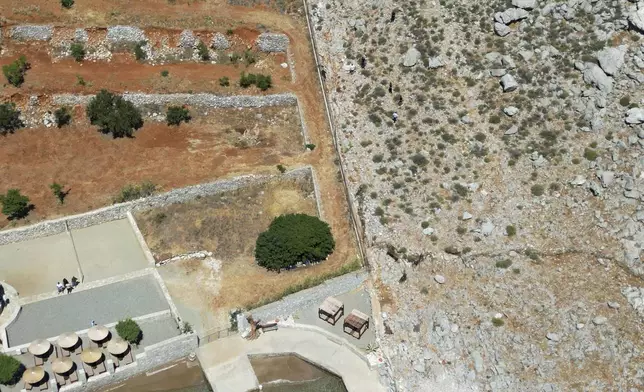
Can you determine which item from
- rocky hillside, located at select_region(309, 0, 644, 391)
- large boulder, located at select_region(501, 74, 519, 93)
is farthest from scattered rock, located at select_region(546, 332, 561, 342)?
large boulder, located at select_region(501, 74, 519, 93)

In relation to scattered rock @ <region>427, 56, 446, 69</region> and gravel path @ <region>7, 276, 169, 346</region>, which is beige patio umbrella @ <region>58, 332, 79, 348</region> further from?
scattered rock @ <region>427, 56, 446, 69</region>

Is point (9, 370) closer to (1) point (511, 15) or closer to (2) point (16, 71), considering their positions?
(2) point (16, 71)

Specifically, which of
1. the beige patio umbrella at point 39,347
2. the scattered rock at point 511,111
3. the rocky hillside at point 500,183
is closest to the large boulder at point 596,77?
the rocky hillside at point 500,183

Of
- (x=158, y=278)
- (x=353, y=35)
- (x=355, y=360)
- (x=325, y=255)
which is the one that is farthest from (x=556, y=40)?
(x=158, y=278)

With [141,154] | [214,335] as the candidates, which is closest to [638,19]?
[214,335]

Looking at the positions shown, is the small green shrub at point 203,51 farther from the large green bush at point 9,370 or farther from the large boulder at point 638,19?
the large boulder at point 638,19
